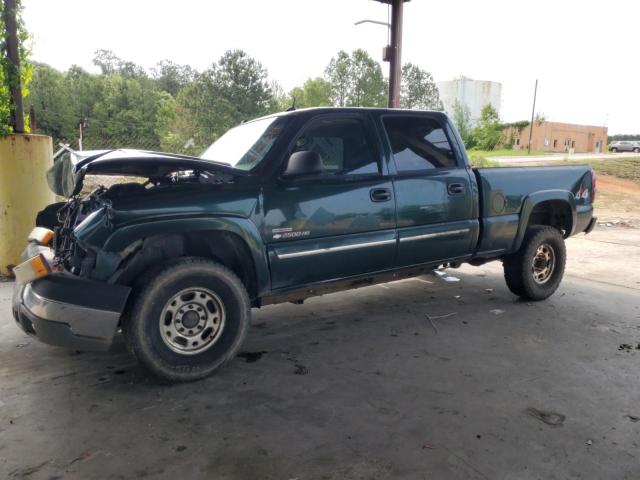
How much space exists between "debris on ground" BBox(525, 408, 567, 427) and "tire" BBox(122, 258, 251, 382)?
74.5 inches

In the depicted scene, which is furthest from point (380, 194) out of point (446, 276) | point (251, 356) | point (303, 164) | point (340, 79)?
point (340, 79)

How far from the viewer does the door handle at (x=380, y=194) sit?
3.89 metres

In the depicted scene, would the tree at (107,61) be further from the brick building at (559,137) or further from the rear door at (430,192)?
the rear door at (430,192)

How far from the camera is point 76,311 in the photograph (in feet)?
9.53

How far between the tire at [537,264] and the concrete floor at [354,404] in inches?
17.0

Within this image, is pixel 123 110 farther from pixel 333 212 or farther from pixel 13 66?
pixel 333 212

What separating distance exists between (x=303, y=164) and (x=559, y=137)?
68818 mm

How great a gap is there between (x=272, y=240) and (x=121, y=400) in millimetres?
1412

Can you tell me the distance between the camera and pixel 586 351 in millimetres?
3850

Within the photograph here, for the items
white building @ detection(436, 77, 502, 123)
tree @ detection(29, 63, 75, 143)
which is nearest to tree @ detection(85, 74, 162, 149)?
tree @ detection(29, 63, 75, 143)

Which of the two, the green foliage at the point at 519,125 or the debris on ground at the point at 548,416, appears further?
the green foliage at the point at 519,125

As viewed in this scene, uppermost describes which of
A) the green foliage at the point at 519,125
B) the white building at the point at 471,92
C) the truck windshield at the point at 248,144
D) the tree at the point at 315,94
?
the white building at the point at 471,92

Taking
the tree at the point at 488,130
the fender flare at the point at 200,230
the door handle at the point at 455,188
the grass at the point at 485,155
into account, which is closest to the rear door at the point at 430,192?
the door handle at the point at 455,188

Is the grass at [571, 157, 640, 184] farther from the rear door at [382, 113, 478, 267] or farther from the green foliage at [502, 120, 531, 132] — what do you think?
the green foliage at [502, 120, 531, 132]
